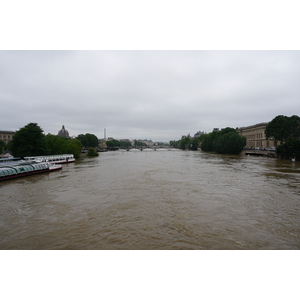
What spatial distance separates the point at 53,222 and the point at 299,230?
1196 centimetres

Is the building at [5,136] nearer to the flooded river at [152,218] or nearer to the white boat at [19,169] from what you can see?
the white boat at [19,169]

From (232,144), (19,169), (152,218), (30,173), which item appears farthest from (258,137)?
(152,218)

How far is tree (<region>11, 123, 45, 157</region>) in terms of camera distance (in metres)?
42.4

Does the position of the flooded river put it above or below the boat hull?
below

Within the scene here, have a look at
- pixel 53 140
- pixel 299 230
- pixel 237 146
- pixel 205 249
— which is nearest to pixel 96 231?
pixel 205 249

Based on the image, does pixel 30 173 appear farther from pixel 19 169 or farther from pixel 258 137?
pixel 258 137

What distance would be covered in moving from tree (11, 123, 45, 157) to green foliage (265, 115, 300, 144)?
6297cm

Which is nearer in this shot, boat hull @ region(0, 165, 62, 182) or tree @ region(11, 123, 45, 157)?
boat hull @ region(0, 165, 62, 182)

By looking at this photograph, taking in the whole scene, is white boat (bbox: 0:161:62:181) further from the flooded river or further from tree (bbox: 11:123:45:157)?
tree (bbox: 11:123:45:157)

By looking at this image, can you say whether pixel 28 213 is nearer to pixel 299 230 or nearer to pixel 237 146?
pixel 299 230

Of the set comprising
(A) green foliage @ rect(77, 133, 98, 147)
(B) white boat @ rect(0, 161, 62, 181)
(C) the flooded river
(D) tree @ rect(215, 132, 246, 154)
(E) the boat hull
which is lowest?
(C) the flooded river

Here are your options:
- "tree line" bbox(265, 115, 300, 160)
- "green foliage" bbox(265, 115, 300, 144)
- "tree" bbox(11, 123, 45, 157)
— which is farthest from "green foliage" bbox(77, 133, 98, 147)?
"green foliage" bbox(265, 115, 300, 144)

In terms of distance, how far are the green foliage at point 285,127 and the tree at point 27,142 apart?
63.0m

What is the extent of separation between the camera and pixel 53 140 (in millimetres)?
59156
